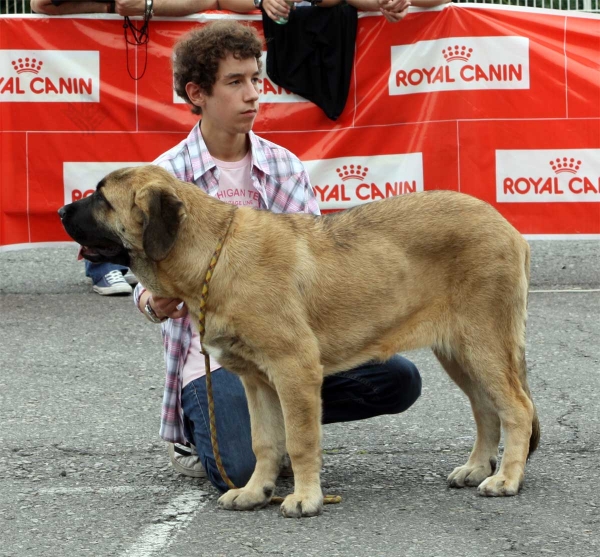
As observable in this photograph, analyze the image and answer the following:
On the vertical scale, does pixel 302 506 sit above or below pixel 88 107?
below

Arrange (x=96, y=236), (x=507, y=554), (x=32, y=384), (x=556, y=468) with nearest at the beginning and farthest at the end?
(x=507, y=554) < (x=96, y=236) < (x=556, y=468) < (x=32, y=384)

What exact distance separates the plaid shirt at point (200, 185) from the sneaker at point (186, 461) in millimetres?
55

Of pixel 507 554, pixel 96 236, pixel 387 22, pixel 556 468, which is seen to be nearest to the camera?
pixel 507 554

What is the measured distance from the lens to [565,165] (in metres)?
8.61

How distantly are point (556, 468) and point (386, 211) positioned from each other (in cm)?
138

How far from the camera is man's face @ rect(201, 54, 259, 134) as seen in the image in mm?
4859

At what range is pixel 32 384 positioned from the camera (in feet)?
20.9

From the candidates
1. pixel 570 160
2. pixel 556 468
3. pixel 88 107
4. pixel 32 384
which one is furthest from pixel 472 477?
pixel 88 107

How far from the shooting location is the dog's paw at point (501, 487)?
4.33 metres

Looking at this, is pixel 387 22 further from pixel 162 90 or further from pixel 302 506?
pixel 302 506

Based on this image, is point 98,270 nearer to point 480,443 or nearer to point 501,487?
point 480,443

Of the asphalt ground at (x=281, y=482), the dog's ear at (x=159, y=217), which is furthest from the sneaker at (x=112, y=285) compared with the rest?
the dog's ear at (x=159, y=217)

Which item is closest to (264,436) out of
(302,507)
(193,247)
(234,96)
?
(302,507)

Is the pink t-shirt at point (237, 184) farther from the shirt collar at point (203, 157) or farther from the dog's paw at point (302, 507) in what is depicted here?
the dog's paw at point (302, 507)
